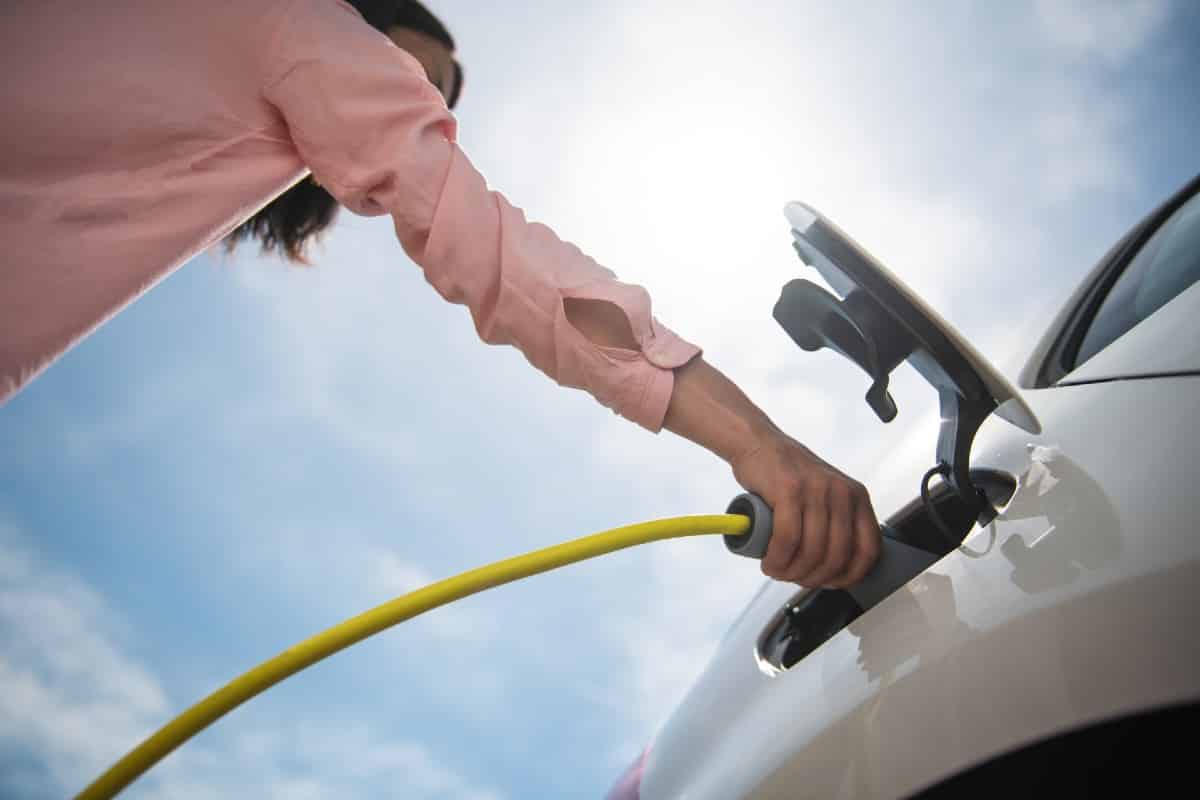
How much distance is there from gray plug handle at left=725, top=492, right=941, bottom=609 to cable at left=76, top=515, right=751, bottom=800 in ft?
0.04

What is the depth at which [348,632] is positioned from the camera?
0.74m

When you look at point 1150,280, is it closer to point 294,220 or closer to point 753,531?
point 753,531

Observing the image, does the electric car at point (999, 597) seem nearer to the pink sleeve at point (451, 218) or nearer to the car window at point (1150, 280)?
the car window at point (1150, 280)

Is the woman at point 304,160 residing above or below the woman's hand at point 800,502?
above

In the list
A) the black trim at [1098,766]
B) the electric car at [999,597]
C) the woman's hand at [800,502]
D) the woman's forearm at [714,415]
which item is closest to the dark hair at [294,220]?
the woman's forearm at [714,415]

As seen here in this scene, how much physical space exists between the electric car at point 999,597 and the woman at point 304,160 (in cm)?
21

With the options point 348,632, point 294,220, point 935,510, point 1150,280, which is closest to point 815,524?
point 935,510

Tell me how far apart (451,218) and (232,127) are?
1.21 feet

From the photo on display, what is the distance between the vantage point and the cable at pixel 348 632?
732 millimetres

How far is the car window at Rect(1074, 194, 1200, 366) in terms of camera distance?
942mm

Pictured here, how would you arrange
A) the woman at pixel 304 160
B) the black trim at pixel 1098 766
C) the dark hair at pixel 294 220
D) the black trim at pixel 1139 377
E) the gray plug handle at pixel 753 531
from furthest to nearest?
the dark hair at pixel 294 220
the woman at pixel 304 160
the gray plug handle at pixel 753 531
the black trim at pixel 1139 377
the black trim at pixel 1098 766

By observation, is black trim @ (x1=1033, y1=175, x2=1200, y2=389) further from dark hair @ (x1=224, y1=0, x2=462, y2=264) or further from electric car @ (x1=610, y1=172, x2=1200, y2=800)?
dark hair @ (x1=224, y1=0, x2=462, y2=264)

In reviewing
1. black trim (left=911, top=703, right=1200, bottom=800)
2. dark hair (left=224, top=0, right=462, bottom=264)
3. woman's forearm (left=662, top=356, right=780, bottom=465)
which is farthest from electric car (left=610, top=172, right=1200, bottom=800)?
dark hair (left=224, top=0, right=462, bottom=264)

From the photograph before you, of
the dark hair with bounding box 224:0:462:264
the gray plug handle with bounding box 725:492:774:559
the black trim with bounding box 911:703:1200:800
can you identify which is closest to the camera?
the black trim with bounding box 911:703:1200:800
